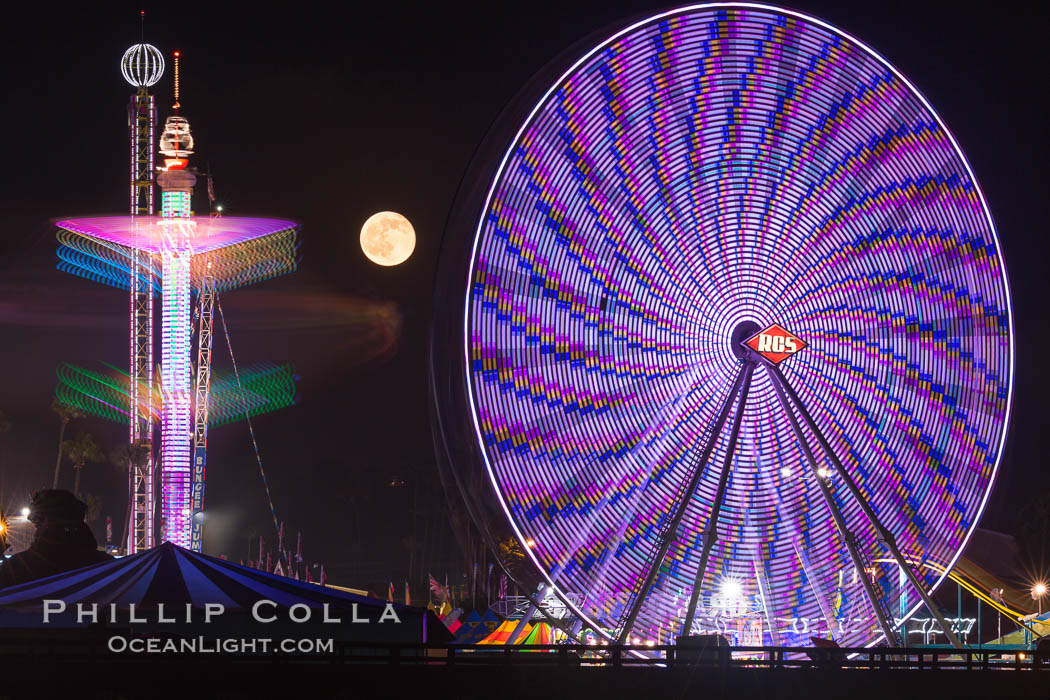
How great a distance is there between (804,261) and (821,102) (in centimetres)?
249

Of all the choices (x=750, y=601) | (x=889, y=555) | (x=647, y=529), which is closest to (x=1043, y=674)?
(x=889, y=555)

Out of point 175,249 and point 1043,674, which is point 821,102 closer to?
point 1043,674

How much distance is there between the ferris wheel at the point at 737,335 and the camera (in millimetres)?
17688

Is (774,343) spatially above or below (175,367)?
below

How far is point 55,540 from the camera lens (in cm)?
3425

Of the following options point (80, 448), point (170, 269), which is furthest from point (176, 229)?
point (80, 448)

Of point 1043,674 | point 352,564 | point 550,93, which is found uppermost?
point 352,564

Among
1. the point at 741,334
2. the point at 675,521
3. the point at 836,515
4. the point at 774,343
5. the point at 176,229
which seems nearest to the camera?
the point at 675,521

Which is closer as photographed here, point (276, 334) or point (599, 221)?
point (599, 221)

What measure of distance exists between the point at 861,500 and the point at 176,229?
34.6 meters

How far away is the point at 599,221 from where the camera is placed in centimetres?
1862

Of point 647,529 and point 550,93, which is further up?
point 550,93

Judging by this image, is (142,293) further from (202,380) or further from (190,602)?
(190,602)

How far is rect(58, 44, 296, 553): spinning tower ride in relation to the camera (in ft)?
153
